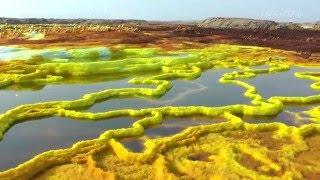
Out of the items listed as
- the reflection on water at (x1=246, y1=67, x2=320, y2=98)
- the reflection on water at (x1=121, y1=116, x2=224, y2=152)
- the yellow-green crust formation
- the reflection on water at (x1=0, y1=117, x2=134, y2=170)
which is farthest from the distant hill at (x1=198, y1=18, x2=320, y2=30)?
the reflection on water at (x1=0, y1=117, x2=134, y2=170)

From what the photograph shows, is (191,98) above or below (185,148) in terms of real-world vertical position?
below

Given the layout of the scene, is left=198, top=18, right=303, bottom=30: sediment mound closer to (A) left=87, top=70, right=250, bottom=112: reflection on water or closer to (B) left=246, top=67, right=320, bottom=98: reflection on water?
(B) left=246, top=67, right=320, bottom=98: reflection on water

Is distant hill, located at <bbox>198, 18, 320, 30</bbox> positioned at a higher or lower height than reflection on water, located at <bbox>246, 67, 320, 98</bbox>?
lower

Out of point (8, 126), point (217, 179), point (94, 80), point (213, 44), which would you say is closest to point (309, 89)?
point (94, 80)

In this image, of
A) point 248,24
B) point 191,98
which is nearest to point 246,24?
point 248,24

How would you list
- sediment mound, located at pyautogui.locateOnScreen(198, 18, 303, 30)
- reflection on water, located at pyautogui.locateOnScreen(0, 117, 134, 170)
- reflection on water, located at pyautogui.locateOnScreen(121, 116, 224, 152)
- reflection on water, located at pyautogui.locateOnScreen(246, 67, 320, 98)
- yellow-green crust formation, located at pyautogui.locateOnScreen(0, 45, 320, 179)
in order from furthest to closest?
sediment mound, located at pyautogui.locateOnScreen(198, 18, 303, 30)
reflection on water, located at pyautogui.locateOnScreen(246, 67, 320, 98)
reflection on water, located at pyautogui.locateOnScreen(121, 116, 224, 152)
reflection on water, located at pyautogui.locateOnScreen(0, 117, 134, 170)
yellow-green crust formation, located at pyautogui.locateOnScreen(0, 45, 320, 179)

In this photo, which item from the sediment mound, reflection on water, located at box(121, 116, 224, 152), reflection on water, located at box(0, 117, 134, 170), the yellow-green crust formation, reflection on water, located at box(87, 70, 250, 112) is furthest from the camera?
the sediment mound

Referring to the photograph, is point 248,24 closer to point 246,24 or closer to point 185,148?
point 246,24

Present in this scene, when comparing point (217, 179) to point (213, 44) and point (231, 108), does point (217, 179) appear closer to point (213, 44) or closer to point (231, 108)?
point (231, 108)

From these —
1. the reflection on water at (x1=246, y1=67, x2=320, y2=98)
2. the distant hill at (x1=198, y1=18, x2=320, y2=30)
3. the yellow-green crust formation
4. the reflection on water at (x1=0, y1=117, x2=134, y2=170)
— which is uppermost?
the yellow-green crust formation

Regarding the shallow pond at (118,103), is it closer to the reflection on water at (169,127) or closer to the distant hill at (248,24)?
the reflection on water at (169,127)

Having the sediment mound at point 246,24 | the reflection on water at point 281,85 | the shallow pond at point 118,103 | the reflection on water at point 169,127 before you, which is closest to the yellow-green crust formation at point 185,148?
the reflection on water at point 169,127
